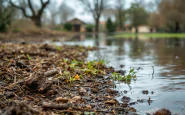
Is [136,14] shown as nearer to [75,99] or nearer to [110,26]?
[110,26]

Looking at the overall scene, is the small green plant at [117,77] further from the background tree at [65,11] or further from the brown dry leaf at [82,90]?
the background tree at [65,11]

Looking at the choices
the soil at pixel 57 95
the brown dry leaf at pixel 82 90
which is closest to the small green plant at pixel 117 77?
the soil at pixel 57 95

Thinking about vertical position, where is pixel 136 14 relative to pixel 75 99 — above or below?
above

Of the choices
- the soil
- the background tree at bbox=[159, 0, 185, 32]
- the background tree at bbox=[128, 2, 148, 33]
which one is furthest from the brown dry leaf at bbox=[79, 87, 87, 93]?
the background tree at bbox=[128, 2, 148, 33]

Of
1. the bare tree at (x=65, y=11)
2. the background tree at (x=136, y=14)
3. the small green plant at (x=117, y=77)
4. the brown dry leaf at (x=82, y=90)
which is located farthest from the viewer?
the bare tree at (x=65, y=11)

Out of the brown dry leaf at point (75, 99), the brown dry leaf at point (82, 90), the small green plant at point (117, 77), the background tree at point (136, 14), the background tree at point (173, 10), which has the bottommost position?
the brown dry leaf at point (75, 99)

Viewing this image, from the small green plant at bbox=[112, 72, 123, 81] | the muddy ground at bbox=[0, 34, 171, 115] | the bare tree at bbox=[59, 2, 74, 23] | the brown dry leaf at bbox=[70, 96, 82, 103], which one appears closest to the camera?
the muddy ground at bbox=[0, 34, 171, 115]

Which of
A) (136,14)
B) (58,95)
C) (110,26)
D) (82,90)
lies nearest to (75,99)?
(58,95)

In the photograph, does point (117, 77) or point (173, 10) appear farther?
point (173, 10)

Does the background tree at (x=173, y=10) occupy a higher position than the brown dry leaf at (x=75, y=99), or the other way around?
the background tree at (x=173, y=10)

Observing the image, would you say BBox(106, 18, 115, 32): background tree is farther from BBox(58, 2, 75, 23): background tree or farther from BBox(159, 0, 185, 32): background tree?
BBox(159, 0, 185, 32): background tree

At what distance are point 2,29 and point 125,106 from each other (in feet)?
53.3

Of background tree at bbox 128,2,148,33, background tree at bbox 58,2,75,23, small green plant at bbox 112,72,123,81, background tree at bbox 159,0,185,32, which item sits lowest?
small green plant at bbox 112,72,123,81

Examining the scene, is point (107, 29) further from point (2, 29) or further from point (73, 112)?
point (73, 112)
